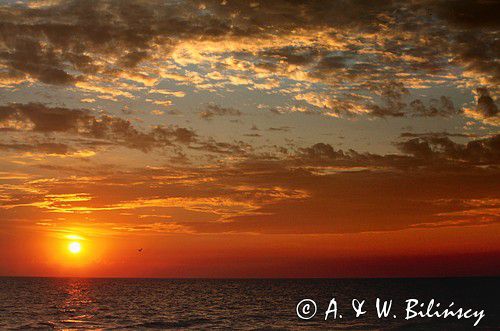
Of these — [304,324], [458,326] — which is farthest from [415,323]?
[304,324]

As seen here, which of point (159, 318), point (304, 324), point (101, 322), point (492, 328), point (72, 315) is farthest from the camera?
point (72, 315)

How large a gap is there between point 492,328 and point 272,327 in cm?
2402

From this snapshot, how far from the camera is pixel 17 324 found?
2825 inches

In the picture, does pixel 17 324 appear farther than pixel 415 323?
Yes

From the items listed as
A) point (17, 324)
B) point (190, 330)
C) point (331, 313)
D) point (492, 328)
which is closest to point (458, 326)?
point (492, 328)

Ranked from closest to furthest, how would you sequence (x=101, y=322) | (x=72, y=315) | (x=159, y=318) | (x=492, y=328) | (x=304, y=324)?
(x=492, y=328) → (x=304, y=324) → (x=101, y=322) → (x=159, y=318) → (x=72, y=315)

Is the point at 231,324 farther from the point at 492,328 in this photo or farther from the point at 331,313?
the point at 492,328

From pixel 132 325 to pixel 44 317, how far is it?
18.9 meters

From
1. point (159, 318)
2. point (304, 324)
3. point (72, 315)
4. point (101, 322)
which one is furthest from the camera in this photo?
point (72, 315)

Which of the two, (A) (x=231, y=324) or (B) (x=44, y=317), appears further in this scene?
(B) (x=44, y=317)

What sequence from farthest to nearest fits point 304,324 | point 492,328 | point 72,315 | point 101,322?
1. point 72,315
2. point 101,322
3. point 304,324
4. point 492,328

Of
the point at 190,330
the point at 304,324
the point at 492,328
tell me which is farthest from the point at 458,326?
the point at 190,330

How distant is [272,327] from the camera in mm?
65875

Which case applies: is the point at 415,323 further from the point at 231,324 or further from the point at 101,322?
the point at 101,322
